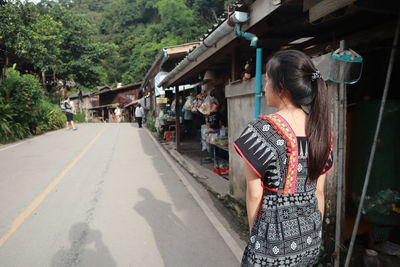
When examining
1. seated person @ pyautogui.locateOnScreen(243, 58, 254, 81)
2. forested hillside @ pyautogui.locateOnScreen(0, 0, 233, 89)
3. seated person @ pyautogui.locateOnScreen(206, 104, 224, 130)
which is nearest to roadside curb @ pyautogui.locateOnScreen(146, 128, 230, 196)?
seated person @ pyautogui.locateOnScreen(206, 104, 224, 130)

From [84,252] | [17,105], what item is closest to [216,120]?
[84,252]

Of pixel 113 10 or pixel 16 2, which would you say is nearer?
pixel 16 2

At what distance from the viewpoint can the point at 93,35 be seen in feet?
157

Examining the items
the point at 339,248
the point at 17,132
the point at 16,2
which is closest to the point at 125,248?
the point at 339,248

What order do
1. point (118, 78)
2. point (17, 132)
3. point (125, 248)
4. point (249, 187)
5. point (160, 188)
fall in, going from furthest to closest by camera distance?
point (118, 78), point (17, 132), point (160, 188), point (125, 248), point (249, 187)

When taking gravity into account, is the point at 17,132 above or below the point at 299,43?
below

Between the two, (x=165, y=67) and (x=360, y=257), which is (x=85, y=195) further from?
(x=165, y=67)

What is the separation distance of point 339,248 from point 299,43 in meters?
3.23

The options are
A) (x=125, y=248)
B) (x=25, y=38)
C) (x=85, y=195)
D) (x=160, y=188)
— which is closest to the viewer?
(x=125, y=248)

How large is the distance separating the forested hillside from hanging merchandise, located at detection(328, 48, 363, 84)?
20580 mm

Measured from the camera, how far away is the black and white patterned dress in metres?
1.45

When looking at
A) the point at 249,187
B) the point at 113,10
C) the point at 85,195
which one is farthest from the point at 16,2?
the point at 113,10

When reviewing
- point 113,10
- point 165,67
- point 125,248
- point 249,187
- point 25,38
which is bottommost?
point 125,248

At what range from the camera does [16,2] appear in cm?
2092
